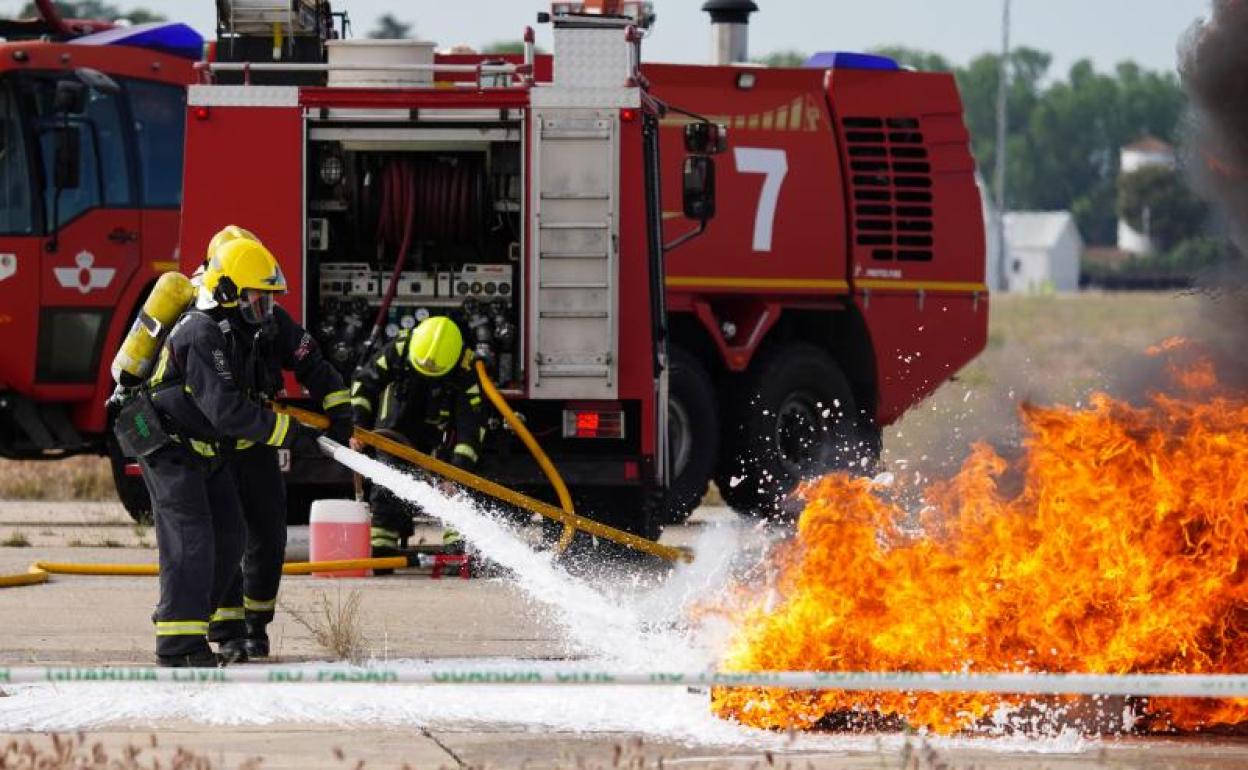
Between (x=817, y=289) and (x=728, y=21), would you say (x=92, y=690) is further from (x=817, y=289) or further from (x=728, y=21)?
(x=728, y=21)

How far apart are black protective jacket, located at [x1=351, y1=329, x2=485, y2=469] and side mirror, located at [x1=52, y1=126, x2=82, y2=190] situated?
10.4ft

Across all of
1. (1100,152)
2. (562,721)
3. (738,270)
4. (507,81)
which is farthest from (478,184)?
(1100,152)

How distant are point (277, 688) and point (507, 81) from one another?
5081 mm

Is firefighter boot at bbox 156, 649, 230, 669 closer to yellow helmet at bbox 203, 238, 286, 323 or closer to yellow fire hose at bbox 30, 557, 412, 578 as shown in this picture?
yellow helmet at bbox 203, 238, 286, 323

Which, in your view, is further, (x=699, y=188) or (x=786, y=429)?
(x=786, y=429)

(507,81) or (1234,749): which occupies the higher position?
(507,81)

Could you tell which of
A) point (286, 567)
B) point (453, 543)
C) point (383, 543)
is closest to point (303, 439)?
point (286, 567)

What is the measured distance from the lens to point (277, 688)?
8.70 m

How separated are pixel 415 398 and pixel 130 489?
2.28m

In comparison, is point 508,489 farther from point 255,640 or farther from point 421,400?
point 255,640

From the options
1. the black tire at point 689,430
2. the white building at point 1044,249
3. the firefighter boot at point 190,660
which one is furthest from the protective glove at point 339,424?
the white building at point 1044,249

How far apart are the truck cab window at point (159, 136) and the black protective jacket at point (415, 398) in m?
3.48

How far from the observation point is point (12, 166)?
1497cm

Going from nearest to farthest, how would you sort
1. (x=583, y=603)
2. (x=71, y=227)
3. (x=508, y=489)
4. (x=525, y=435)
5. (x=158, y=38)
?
(x=583, y=603) < (x=508, y=489) < (x=525, y=435) < (x=71, y=227) < (x=158, y=38)
